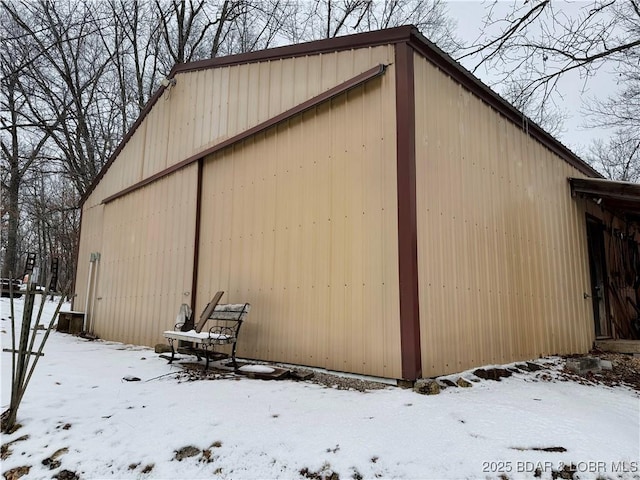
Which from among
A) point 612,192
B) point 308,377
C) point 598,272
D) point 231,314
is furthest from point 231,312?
point 598,272

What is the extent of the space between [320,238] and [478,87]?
9.57 feet

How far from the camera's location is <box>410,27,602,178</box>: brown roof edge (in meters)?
4.58

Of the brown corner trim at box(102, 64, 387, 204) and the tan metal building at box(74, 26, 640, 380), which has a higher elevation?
the brown corner trim at box(102, 64, 387, 204)

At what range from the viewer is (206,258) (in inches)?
250

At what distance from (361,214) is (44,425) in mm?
3214

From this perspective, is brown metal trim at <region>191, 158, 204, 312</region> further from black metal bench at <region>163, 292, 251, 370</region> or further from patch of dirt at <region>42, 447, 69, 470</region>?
patch of dirt at <region>42, 447, 69, 470</region>

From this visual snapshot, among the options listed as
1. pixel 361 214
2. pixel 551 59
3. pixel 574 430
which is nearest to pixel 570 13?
pixel 551 59

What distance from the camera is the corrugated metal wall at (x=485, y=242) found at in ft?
14.1

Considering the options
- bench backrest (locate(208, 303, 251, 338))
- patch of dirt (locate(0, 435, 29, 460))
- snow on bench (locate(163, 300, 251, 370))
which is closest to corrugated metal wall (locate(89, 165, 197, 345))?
bench backrest (locate(208, 303, 251, 338))

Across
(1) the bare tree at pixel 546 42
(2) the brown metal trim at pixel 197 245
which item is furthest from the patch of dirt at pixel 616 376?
(2) the brown metal trim at pixel 197 245

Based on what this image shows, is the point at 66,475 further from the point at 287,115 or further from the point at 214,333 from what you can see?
the point at 287,115

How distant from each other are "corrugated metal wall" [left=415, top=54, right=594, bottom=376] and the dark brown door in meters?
0.79

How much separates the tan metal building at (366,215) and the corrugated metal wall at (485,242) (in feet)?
0.08

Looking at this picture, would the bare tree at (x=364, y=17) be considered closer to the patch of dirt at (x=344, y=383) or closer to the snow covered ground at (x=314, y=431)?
the patch of dirt at (x=344, y=383)
